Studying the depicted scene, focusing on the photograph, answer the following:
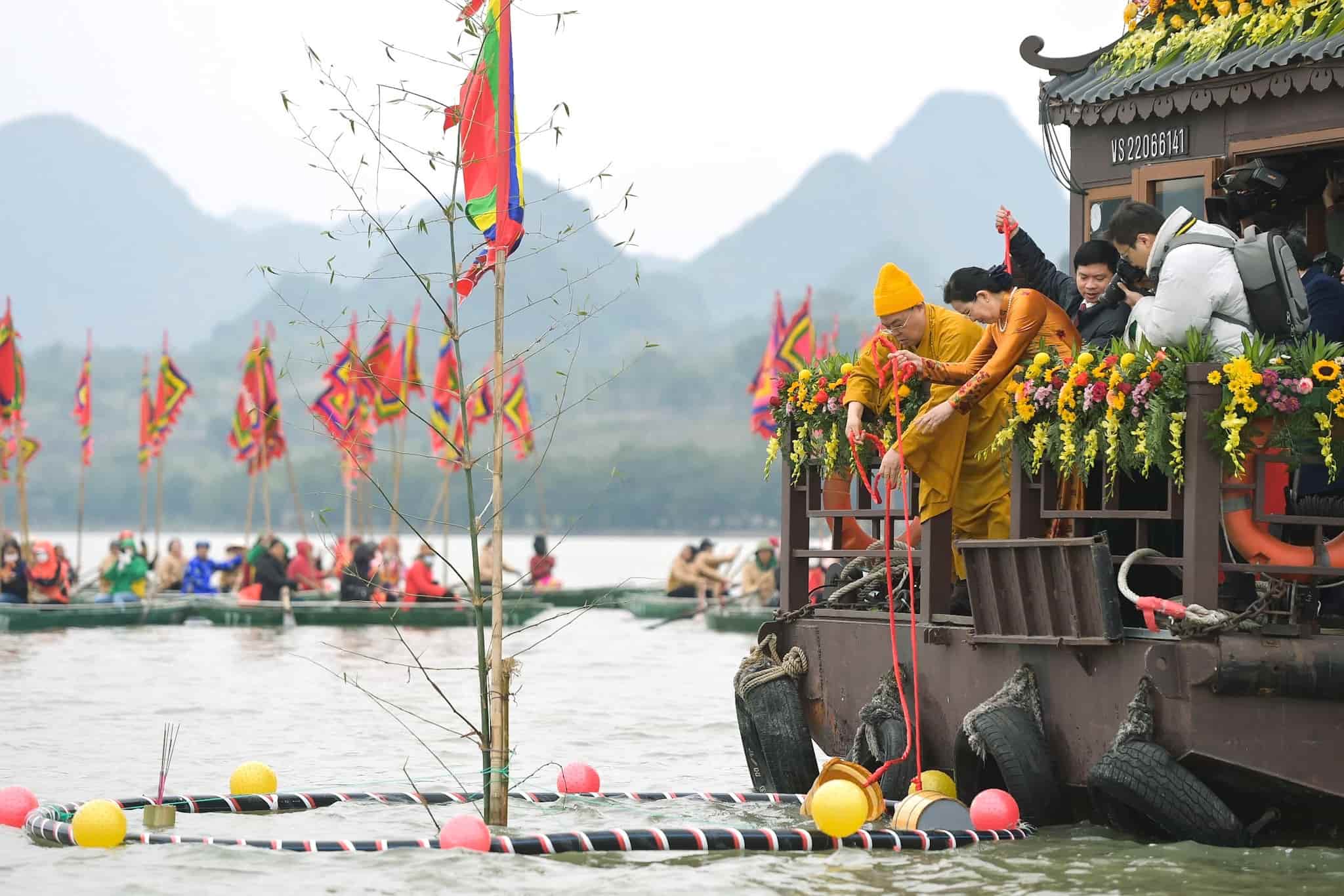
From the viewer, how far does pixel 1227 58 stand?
12.1m

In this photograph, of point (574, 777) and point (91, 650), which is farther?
point (91, 650)

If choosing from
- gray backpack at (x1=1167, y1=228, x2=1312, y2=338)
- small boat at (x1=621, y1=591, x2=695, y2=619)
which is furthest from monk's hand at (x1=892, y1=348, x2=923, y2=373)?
small boat at (x1=621, y1=591, x2=695, y2=619)

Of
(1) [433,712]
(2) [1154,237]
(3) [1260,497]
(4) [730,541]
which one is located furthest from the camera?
(4) [730,541]

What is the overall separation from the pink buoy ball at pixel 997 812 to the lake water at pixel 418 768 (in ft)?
0.55

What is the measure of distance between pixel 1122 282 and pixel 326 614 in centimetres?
2719

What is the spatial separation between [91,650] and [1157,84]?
873 inches

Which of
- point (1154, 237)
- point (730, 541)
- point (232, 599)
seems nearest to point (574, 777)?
point (1154, 237)

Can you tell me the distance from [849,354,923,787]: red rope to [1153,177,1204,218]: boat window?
246 cm

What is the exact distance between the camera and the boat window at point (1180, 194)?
40.5 feet

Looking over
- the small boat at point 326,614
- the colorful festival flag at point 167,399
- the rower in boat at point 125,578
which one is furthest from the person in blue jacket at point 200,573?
the small boat at point 326,614

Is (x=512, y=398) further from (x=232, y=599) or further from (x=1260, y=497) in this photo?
(x=1260, y=497)

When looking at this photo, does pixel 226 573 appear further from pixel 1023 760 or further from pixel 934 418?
pixel 1023 760

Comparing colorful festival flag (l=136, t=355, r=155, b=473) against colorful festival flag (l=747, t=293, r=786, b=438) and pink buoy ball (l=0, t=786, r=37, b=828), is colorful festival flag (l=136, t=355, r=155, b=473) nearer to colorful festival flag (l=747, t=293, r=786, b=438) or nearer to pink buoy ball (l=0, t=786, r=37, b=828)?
colorful festival flag (l=747, t=293, r=786, b=438)

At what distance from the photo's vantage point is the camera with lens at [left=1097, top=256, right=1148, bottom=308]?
10.3 metres
